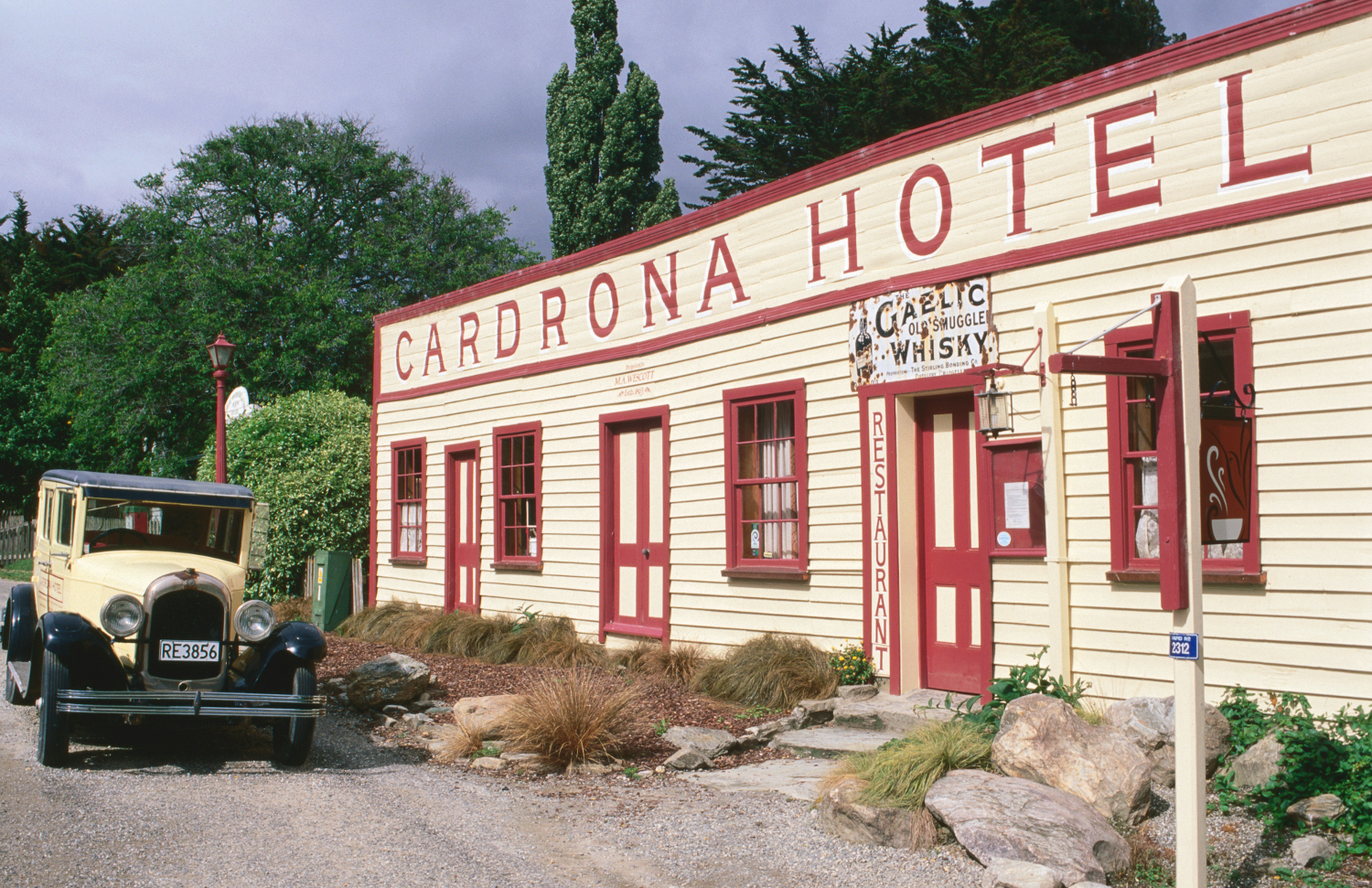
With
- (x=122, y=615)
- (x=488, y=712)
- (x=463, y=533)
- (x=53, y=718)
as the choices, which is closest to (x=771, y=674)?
(x=488, y=712)

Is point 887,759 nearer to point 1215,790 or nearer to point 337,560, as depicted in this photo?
point 1215,790

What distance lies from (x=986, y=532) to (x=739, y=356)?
3.24m

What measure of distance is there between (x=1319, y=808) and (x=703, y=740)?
3.80 meters

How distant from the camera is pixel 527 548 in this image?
13.3 m

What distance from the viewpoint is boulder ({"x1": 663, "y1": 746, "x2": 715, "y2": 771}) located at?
24.3 ft

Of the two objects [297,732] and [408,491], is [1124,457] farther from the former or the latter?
[408,491]

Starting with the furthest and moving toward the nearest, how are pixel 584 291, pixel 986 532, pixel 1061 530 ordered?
pixel 584 291 → pixel 986 532 → pixel 1061 530

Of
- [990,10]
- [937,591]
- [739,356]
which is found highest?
[990,10]

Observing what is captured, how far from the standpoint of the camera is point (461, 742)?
7754 millimetres

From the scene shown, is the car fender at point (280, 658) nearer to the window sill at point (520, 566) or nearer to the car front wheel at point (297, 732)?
the car front wheel at point (297, 732)

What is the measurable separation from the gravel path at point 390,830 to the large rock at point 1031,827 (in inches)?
7.1

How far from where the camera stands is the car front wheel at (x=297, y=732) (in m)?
7.12

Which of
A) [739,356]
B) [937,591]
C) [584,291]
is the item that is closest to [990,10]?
[584,291]

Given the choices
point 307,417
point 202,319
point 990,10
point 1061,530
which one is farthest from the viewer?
point 202,319
